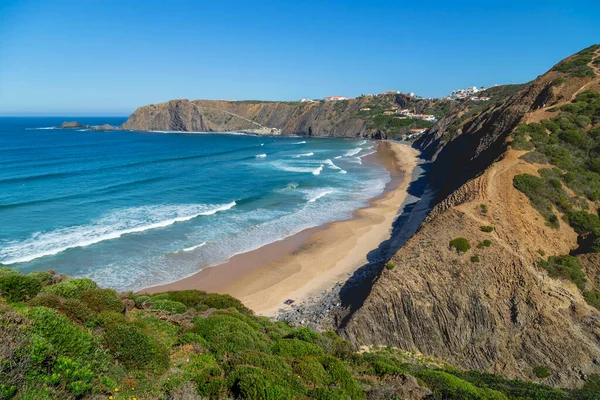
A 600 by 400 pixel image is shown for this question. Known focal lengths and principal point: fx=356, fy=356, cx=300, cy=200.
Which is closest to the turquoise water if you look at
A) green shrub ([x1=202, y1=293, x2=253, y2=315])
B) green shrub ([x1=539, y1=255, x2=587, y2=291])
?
green shrub ([x1=202, y1=293, x2=253, y2=315])

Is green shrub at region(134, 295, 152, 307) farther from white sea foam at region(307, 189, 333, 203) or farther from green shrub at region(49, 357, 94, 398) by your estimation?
white sea foam at region(307, 189, 333, 203)

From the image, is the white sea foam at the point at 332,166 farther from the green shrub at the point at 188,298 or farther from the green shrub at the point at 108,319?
the green shrub at the point at 108,319

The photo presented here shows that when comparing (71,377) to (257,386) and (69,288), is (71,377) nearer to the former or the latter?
(257,386)

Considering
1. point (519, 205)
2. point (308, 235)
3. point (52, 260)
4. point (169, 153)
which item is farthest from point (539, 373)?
point (169, 153)

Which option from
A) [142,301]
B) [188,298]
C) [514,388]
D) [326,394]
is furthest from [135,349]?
[514,388]

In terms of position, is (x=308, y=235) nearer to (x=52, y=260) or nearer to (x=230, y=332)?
(x=52, y=260)

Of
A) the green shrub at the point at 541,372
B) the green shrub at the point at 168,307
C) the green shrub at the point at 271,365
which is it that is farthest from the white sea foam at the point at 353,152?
the green shrub at the point at 271,365
